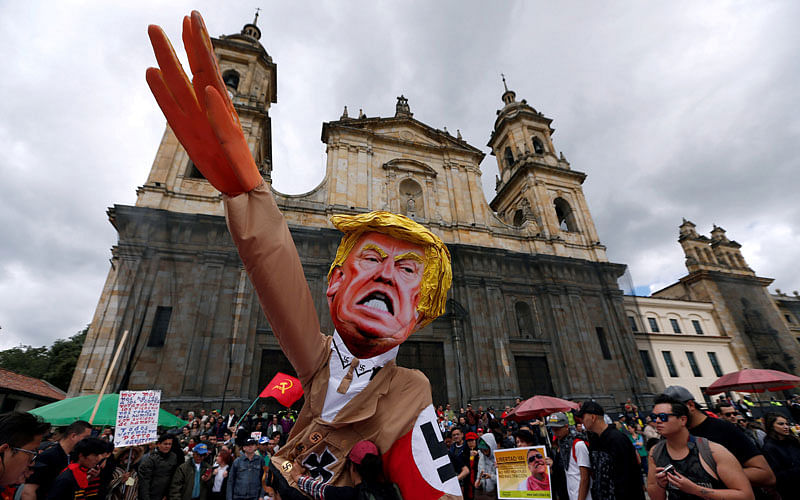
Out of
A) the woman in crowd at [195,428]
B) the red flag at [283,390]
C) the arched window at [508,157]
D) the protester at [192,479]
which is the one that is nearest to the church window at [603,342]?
the arched window at [508,157]

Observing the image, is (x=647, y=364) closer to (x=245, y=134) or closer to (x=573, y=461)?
(x=573, y=461)

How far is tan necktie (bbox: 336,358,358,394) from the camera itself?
4.84 ft

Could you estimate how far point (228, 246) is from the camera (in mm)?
11938

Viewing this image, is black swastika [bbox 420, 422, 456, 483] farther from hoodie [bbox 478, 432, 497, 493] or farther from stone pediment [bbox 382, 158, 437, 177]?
stone pediment [bbox 382, 158, 437, 177]

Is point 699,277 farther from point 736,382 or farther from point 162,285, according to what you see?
point 162,285

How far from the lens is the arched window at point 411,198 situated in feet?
51.0

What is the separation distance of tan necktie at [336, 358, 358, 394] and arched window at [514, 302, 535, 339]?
553 inches

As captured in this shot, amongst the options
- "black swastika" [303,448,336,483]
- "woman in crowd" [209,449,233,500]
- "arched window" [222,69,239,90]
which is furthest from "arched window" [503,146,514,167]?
"black swastika" [303,448,336,483]

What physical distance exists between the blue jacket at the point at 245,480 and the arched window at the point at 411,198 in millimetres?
11628

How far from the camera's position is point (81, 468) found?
121 inches

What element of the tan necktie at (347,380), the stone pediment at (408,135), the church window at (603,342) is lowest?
the tan necktie at (347,380)

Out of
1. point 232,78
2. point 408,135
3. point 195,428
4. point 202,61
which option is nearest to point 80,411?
point 195,428

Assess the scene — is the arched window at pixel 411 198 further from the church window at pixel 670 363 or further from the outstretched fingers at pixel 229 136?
the church window at pixel 670 363

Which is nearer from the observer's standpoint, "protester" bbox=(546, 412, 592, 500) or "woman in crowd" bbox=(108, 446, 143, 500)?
"protester" bbox=(546, 412, 592, 500)
